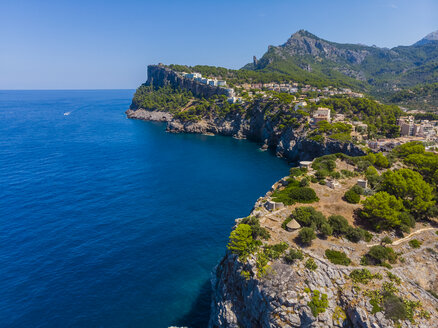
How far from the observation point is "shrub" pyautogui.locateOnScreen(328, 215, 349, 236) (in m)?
25.0

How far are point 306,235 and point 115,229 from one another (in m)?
31.2

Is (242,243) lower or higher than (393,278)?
higher

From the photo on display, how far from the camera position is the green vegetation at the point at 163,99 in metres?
153

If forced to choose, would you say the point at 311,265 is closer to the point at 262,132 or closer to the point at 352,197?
the point at 352,197

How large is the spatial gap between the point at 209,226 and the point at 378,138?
5371 centimetres

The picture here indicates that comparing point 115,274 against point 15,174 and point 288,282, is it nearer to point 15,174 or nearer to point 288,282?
point 288,282

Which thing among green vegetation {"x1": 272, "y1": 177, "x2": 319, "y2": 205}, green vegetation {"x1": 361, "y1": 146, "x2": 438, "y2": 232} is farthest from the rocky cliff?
green vegetation {"x1": 272, "y1": 177, "x2": 319, "y2": 205}

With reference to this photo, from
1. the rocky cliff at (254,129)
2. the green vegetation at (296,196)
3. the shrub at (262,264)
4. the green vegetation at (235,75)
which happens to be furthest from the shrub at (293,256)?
the green vegetation at (235,75)

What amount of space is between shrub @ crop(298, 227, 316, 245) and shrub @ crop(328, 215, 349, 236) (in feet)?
10.6

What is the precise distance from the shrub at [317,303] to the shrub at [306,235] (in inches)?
203

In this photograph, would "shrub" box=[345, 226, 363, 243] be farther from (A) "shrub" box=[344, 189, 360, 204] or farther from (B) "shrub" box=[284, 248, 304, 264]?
(B) "shrub" box=[284, 248, 304, 264]

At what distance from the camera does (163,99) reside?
164 metres

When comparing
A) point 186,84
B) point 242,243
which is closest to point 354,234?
point 242,243

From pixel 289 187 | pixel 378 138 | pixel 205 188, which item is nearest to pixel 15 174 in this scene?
pixel 205 188
